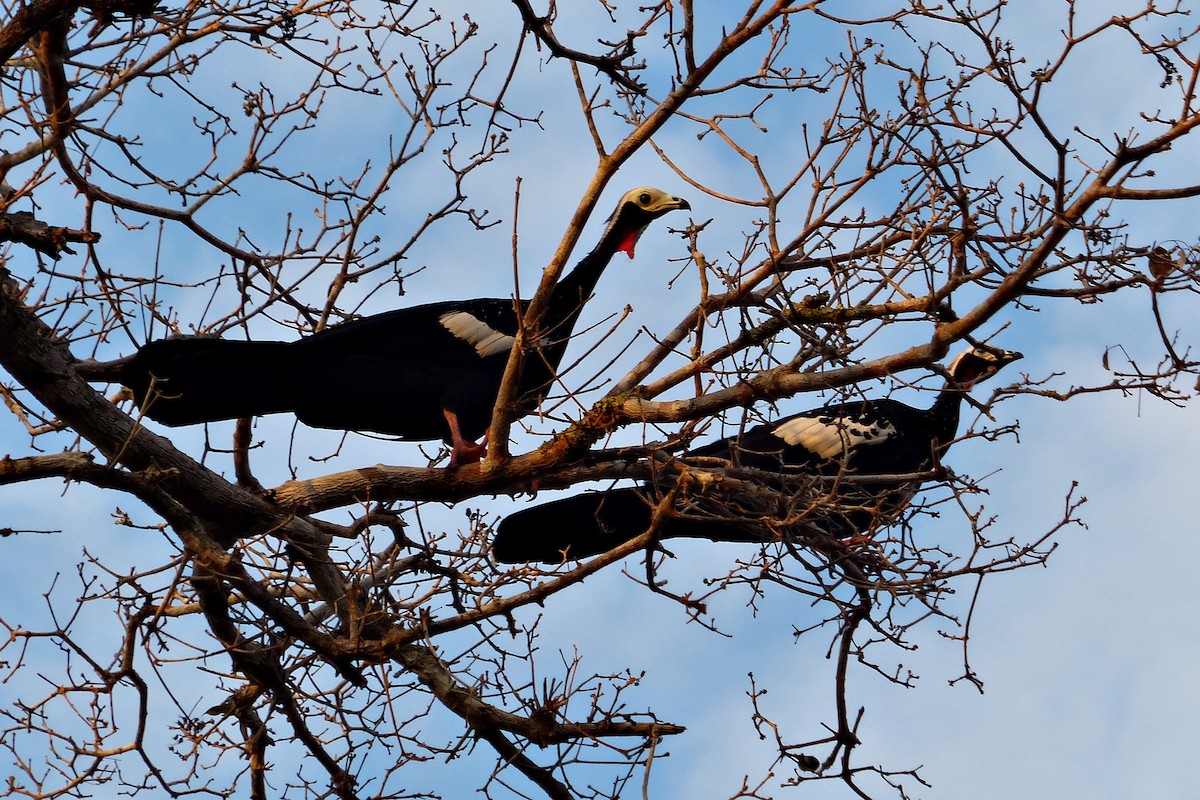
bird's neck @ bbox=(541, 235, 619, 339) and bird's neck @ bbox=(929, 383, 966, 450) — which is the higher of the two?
bird's neck @ bbox=(929, 383, 966, 450)

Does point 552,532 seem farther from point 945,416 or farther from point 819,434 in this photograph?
point 945,416

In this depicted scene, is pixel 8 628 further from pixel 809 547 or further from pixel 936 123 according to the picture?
pixel 936 123

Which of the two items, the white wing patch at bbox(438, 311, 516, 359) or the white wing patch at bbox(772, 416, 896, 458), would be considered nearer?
the white wing patch at bbox(438, 311, 516, 359)

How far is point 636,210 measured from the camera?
230 inches

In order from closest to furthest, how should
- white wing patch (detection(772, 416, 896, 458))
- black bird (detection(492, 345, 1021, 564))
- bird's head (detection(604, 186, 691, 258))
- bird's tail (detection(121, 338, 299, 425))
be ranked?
black bird (detection(492, 345, 1021, 564)) → bird's tail (detection(121, 338, 299, 425)) → bird's head (detection(604, 186, 691, 258)) → white wing patch (detection(772, 416, 896, 458))

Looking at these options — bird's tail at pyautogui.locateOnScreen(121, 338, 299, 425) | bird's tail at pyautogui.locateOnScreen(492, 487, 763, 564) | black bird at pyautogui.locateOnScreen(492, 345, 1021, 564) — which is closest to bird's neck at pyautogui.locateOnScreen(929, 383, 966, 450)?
black bird at pyautogui.locateOnScreen(492, 345, 1021, 564)

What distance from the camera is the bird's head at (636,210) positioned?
230 inches

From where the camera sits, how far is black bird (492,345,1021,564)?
460 centimetres

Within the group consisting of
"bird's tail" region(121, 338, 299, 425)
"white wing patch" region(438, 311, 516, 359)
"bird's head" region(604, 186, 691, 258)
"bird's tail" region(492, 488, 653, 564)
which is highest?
"bird's head" region(604, 186, 691, 258)

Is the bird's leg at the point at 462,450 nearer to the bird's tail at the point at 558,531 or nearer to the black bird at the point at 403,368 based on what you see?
the black bird at the point at 403,368

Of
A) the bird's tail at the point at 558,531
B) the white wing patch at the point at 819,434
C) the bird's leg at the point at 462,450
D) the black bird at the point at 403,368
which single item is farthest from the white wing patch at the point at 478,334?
the white wing patch at the point at 819,434

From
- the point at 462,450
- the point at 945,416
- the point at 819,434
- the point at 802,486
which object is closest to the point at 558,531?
the point at 462,450

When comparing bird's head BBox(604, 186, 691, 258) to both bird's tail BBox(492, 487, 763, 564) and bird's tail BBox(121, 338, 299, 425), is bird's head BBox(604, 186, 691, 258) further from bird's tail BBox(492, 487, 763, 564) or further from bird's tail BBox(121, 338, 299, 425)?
bird's tail BBox(121, 338, 299, 425)

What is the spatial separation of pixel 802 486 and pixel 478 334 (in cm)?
188
